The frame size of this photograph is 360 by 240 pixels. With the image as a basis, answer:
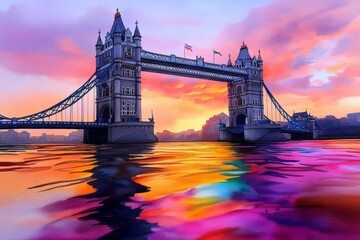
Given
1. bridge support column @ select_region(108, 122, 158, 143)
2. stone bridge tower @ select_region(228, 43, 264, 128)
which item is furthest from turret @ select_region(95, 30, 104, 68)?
stone bridge tower @ select_region(228, 43, 264, 128)

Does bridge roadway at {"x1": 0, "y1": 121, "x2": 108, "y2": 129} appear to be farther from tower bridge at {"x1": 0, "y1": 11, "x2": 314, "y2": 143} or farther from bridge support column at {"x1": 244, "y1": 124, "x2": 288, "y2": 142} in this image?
bridge support column at {"x1": 244, "y1": 124, "x2": 288, "y2": 142}

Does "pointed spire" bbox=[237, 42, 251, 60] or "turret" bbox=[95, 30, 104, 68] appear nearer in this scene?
"turret" bbox=[95, 30, 104, 68]

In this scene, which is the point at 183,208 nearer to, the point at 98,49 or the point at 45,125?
the point at 45,125

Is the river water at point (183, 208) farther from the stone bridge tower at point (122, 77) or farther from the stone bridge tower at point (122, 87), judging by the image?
the stone bridge tower at point (122, 77)

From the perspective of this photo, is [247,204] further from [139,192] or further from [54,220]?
[54,220]

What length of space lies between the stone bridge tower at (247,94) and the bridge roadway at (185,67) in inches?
126

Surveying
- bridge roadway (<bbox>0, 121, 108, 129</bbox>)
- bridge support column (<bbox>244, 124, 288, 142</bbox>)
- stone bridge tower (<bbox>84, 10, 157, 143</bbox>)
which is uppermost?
stone bridge tower (<bbox>84, 10, 157, 143</bbox>)

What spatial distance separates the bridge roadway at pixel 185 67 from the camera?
2445 inches

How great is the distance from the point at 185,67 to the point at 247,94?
2286 cm

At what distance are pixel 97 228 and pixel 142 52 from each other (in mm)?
59196

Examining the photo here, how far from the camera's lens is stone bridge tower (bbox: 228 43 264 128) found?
7938 centimetres

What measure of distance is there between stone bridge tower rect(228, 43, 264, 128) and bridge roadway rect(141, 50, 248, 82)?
3.19 metres

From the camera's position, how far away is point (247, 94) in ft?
259

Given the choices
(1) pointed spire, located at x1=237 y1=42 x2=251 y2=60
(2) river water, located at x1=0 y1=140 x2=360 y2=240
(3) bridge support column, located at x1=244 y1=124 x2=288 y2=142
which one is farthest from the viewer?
(1) pointed spire, located at x1=237 y1=42 x2=251 y2=60
